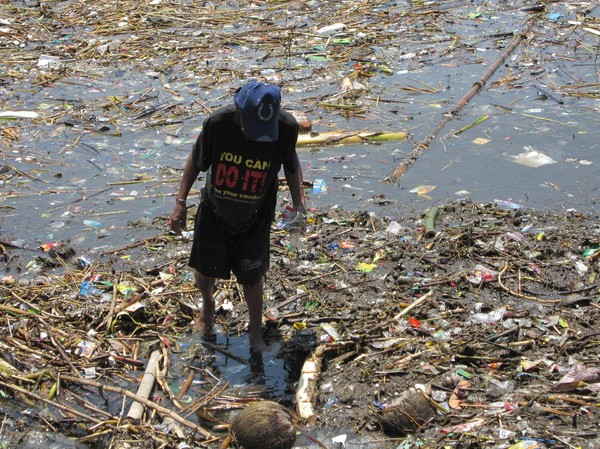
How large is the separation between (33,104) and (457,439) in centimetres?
674

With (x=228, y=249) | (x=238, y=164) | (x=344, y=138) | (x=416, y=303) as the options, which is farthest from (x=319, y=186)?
(x=238, y=164)

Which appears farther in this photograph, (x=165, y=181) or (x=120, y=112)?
(x=120, y=112)

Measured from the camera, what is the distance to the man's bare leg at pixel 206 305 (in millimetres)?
4758

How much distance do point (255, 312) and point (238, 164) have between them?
3.21 feet

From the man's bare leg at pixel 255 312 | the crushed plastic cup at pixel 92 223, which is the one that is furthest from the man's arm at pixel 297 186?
the crushed plastic cup at pixel 92 223

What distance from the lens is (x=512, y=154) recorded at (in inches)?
295

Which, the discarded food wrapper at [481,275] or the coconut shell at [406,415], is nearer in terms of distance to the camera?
the coconut shell at [406,415]

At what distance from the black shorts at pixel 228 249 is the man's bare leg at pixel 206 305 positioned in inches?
6.0

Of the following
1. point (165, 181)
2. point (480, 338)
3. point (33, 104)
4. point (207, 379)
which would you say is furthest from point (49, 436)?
point (33, 104)

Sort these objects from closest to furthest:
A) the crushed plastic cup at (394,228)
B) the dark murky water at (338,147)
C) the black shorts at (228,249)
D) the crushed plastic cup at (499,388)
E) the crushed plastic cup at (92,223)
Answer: the crushed plastic cup at (499,388)
the black shorts at (228,249)
the crushed plastic cup at (394,228)
the crushed plastic cup at (92,223)
the dark murky water at (338,147)

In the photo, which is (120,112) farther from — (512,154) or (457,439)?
(457,439)

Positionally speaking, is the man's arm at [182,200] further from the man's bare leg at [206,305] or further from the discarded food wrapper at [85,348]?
the discarded food wrapper at [85,348]

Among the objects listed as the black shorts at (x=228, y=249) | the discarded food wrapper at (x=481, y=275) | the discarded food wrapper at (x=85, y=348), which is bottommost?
the discarded food wrapper at (x=481, y=275)

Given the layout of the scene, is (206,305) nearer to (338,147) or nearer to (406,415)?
(406,415)
